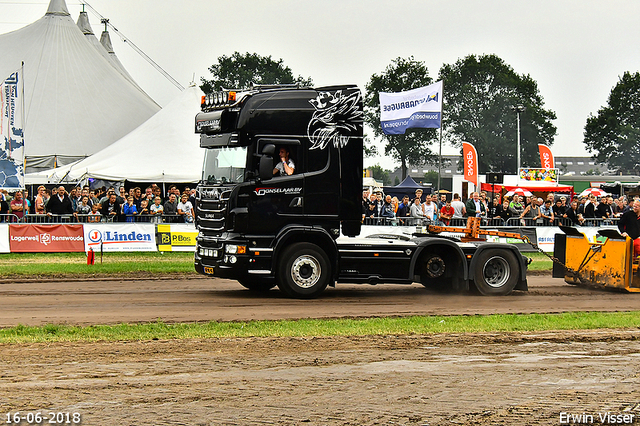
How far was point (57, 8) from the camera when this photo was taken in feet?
135

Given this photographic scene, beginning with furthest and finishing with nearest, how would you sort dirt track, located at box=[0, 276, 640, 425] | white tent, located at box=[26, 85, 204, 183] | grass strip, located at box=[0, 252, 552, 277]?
white tent, located at box=[26, 85, 204, 183], grass strip, located at box=[0, 252, 552, 277], dirt track, located at box=[0, 276, 640, 425]

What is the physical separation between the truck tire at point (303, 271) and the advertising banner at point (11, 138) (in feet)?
34.5

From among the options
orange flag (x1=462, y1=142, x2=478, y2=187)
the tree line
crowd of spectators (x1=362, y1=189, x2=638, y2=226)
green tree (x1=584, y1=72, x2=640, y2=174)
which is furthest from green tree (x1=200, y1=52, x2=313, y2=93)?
crowd of spectators (x1=362, y1=189, x2=638, y2=226)

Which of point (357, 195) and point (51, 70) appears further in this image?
point (51, 70)

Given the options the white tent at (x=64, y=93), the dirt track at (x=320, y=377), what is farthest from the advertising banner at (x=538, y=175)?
the dirt track at (x=320, y=377)

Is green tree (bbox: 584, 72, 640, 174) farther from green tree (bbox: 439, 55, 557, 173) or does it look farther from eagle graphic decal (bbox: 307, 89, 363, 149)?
eagle graphic decal (bbox: 307, 89, 363, 149)

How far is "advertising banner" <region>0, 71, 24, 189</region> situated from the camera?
67.7ft

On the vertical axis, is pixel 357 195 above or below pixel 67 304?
above

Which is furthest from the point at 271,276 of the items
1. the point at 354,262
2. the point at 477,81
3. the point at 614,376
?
→ the point at 477,81

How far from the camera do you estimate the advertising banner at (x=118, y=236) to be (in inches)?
864

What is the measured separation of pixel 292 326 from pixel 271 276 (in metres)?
3.00

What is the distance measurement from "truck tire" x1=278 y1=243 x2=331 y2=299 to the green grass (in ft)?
19.3

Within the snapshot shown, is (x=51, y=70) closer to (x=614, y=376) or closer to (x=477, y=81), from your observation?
(x=614, y=376)

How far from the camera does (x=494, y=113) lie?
95.1 metres
